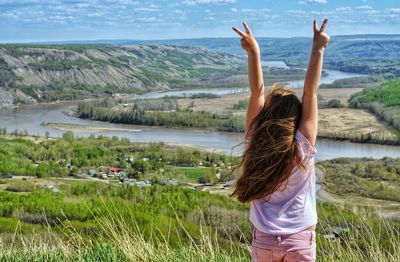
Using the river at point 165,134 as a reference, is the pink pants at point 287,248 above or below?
above

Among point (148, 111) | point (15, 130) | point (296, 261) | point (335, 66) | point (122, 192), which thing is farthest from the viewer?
point (335, 66)

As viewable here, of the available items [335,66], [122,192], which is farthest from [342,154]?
[335,66]

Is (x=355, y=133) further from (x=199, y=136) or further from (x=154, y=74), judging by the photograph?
(x=154, y=74)

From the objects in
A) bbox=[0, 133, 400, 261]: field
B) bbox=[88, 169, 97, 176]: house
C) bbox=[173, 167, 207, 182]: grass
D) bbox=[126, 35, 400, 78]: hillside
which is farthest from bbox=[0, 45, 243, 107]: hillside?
bbox=[173, 167, 207, 182]: grass

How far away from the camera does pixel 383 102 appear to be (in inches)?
2598

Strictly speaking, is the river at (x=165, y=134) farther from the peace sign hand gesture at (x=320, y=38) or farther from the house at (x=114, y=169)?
the peace sign hand gesture at (x=320, y=38)

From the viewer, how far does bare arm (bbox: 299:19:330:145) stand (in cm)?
220

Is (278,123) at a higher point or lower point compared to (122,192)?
higher

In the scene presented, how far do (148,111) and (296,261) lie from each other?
65.5 meters

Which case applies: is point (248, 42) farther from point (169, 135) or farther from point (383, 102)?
point (383, 102)

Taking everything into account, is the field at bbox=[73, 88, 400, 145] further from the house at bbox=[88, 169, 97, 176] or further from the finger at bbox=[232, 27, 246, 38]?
the finger at bbox=[232, 27, 246, 38]

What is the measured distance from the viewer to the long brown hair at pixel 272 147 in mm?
2199

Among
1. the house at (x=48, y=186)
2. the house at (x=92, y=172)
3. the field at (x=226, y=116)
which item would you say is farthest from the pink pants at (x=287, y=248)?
the field at (x=226, y=116)

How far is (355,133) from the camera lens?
4959 cm
